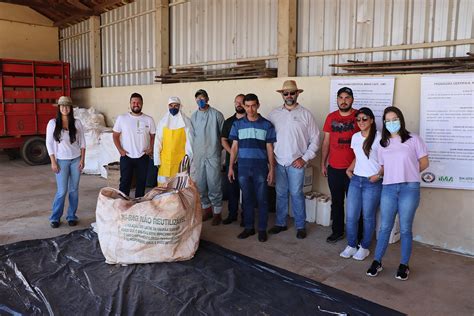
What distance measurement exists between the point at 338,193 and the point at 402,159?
1036mm

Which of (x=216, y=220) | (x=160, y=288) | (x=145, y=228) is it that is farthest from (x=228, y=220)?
(x=160, y=288)

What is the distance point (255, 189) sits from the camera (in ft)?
14.0

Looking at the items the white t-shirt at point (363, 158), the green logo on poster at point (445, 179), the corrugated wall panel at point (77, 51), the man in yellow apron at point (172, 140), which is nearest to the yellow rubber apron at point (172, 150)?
the man in yellow apron at point (172, 140)

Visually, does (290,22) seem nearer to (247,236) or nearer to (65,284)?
(247,236)

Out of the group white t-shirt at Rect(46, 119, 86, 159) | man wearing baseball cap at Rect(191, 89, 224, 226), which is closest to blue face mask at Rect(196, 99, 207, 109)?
man wearing baseball cap at Rect(191, 89, 224, 226)

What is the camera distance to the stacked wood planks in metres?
5.69

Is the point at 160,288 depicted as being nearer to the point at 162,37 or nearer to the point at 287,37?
the point at 287,37

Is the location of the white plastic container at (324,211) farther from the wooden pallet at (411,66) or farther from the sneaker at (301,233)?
the wooden pallet at (411,66)

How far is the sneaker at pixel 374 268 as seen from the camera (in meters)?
3.35

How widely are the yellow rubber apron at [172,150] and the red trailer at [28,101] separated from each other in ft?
18.0

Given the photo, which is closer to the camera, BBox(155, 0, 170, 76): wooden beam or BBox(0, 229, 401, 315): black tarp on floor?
BBox(0, 229, 401, 315): black tarp on floor

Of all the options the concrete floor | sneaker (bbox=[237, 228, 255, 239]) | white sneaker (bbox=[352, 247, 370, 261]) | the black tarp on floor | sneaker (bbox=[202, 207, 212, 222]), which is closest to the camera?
the black tarp on floor

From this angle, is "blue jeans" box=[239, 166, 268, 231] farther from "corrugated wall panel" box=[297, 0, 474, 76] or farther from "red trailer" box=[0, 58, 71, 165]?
"red trailer" box=[0, 58, 71, 165]

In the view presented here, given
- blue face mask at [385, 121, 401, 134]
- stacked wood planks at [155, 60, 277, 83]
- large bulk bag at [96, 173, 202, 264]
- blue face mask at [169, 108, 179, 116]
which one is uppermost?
stacked wood planks at [155, 60, 277, 83]
